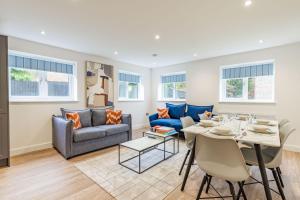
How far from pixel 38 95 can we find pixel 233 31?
423cm

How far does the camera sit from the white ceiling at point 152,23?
77.9 inches

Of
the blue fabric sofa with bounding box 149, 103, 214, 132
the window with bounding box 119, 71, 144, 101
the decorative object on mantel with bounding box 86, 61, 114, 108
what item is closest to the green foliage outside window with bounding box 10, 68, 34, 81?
the decorative object on mantel with bounding box 86, 61, 114, 108

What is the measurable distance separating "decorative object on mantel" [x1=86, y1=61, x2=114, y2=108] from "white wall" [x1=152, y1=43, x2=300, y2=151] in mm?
2502

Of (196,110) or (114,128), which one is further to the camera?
(196,110)

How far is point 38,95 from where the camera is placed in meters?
3.45

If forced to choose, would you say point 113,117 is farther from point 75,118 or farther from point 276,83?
point 276,83

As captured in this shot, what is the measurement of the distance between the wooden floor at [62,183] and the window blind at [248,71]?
204 centimetres

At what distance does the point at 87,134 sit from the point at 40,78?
5.81 ft

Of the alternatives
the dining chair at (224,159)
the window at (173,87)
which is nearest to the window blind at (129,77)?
the window at (173,87)

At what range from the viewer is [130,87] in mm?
5508

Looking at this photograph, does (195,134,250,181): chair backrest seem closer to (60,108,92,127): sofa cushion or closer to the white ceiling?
the white ceiling

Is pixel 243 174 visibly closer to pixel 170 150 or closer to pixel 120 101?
pixel 170 150

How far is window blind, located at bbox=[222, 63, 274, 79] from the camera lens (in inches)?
147

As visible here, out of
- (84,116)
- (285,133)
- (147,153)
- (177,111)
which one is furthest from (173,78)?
(285,133)
